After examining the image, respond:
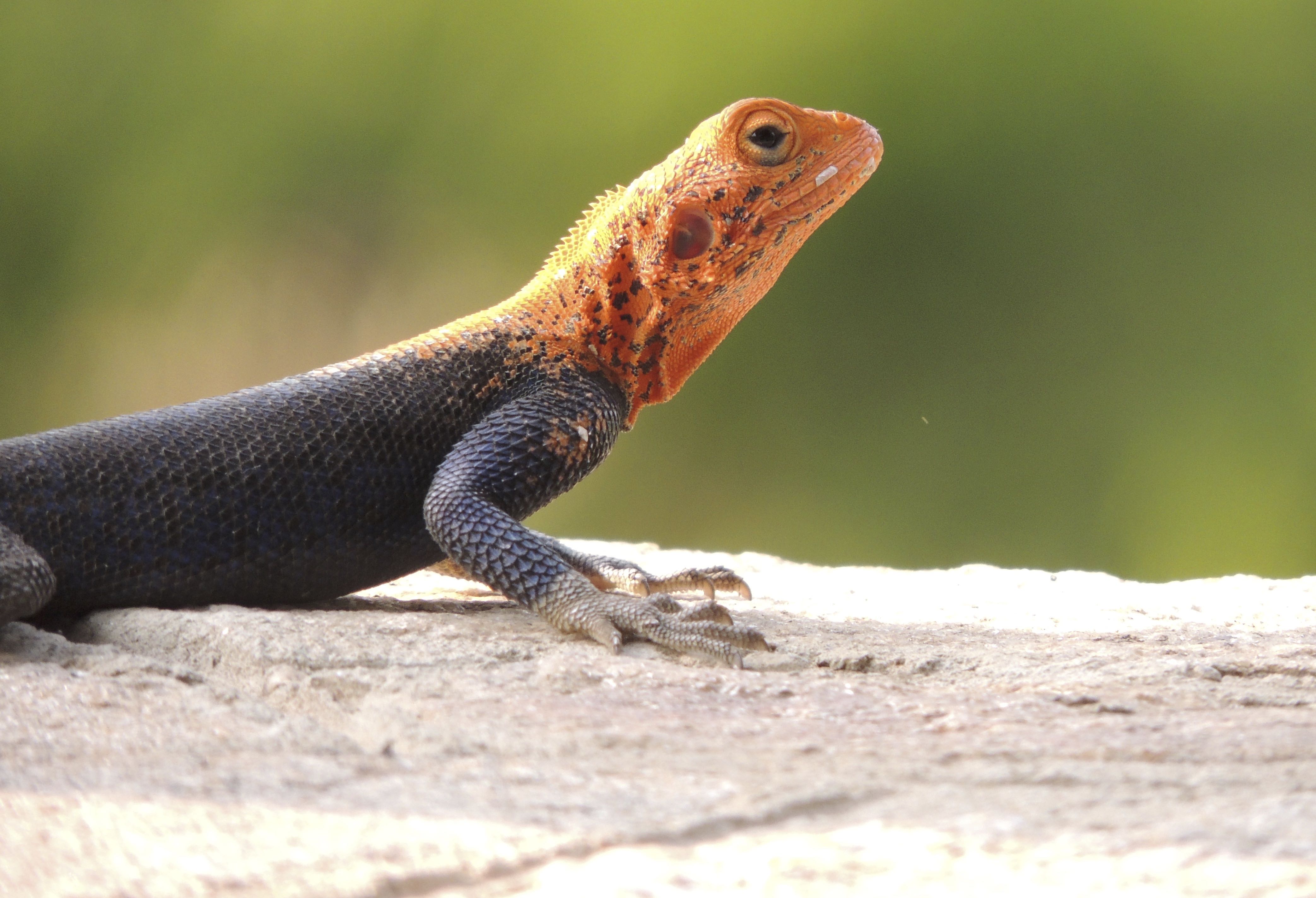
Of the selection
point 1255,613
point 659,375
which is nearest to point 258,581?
point 659,375

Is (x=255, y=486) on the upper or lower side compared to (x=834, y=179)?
lower

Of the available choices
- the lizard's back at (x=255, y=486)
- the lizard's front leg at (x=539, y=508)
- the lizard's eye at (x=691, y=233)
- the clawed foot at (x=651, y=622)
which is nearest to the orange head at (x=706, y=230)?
the lizard's eye at (x=691, y=233)

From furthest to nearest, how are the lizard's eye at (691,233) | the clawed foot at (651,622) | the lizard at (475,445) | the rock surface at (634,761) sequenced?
the lizard's eye at (691,233) → the lizard at (475,445) → the clawed foot at (651,622) → the rock surface at (634,761)

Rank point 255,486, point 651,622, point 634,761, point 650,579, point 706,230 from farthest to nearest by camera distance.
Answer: point 650,579 < point 706,230 < point 255,486 < point 651,622 < point 634,761

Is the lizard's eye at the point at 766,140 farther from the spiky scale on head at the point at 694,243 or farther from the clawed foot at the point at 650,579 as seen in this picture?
the clawed foot at the point at 650,579

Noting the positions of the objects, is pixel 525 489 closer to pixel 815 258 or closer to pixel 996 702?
pixel 996 702

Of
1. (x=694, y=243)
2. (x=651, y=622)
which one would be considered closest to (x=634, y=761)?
(x=651, y=622)

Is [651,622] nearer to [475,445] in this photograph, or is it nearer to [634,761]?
[475,445]

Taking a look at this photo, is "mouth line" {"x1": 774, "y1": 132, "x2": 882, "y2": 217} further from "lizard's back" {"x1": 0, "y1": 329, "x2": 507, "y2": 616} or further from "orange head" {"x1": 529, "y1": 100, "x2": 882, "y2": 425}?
"lizard's back" {"x1": 0, "y1": 329, "x2": 507, "y2": 616}
